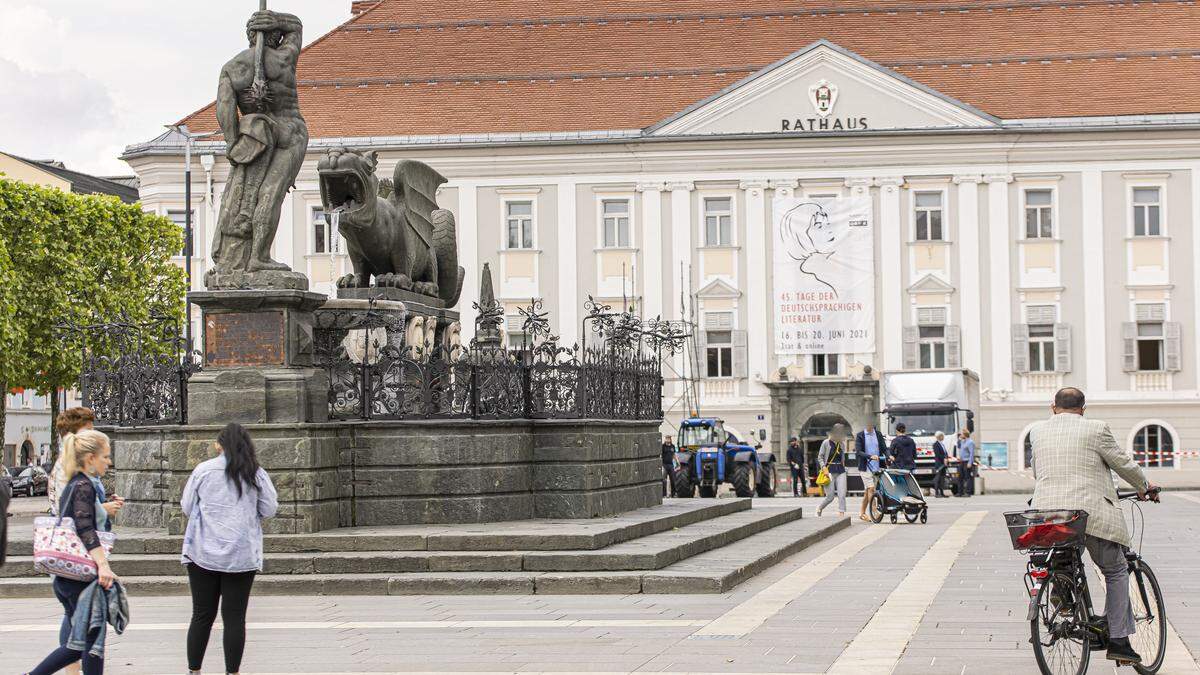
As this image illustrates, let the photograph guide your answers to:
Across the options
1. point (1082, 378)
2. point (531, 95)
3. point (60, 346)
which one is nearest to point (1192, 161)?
point (1082, 378)

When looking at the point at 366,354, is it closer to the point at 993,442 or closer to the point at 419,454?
the point at 419,454

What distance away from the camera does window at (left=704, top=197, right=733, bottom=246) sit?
181ft

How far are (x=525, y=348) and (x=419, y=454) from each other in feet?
6.43

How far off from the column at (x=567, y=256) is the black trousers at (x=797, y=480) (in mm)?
12363

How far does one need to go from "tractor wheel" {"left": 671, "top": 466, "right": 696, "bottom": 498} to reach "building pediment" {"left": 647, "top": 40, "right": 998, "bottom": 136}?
1783 centimetres

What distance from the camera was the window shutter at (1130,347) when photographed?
53.3 metres

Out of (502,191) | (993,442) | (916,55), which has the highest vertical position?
(916,55)

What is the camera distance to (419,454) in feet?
54.6

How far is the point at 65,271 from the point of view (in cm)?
4041

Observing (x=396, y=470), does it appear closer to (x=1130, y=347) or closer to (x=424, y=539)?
(x=424, y=539)

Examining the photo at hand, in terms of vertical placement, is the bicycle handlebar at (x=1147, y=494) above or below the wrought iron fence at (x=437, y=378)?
below

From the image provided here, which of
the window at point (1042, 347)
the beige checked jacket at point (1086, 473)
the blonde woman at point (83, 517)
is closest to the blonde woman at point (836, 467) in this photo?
the beige checked jacket at point (1086, 473)

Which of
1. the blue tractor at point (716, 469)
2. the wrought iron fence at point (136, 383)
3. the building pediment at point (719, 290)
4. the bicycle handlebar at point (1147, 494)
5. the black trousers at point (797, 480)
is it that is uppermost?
the building pediment at point (719, 290)

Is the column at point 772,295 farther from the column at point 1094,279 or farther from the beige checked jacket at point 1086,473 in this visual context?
the beige checked jacket at point 1086,473
